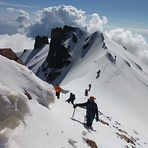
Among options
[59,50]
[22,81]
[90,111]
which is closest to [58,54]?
[59,50]

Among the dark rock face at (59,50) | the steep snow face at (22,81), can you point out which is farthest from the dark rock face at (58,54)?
the steep snow face at (22,81)

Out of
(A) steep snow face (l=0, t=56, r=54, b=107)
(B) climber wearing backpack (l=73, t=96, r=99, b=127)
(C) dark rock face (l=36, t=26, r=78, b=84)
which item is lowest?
(C) dark rock face (l=36, t=26, r=78, b=84)

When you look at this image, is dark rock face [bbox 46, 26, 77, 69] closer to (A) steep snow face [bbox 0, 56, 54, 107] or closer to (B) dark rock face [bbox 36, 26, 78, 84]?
(B) dark rock face [bbox 36, 26, 78, 84]

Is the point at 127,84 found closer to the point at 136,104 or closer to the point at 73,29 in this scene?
the point at 136,104

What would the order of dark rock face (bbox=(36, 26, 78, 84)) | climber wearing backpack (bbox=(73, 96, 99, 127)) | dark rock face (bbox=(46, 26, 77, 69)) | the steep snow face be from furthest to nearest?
dark rock face (bbox=(46, 26, 77, 69)) < dark rock face (bbox=(36, 26, 78, 84)) < climber wearing backpack (bbox=(73, 96, 99, 127)) < the steep snow face

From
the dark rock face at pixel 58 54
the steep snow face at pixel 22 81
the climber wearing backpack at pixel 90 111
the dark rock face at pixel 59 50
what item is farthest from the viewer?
the dark rock face at pixel 59 50

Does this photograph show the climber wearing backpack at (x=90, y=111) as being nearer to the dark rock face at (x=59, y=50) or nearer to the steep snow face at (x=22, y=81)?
the steep snow face at (x=22, y=81)

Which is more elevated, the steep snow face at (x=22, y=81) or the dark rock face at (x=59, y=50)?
the steep snow face at (x=22, y=81)

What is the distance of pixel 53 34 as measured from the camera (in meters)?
132

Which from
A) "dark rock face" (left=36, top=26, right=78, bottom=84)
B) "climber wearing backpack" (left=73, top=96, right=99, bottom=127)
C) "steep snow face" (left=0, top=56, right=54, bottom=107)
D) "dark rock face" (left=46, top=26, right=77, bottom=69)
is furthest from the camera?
"dark rock face" (left=46, top=26, right=77, bottom=69)

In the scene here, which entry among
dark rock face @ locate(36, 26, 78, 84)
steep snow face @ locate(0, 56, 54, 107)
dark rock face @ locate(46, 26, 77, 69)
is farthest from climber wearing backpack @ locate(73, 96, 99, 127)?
dark rock face @ locate(46, 26, 77, 69)

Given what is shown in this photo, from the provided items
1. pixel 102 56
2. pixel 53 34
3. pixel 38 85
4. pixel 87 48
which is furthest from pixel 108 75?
pixel 53 34

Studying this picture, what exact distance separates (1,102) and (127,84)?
6161 cm

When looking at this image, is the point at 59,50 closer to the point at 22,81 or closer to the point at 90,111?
the point at 90,111
